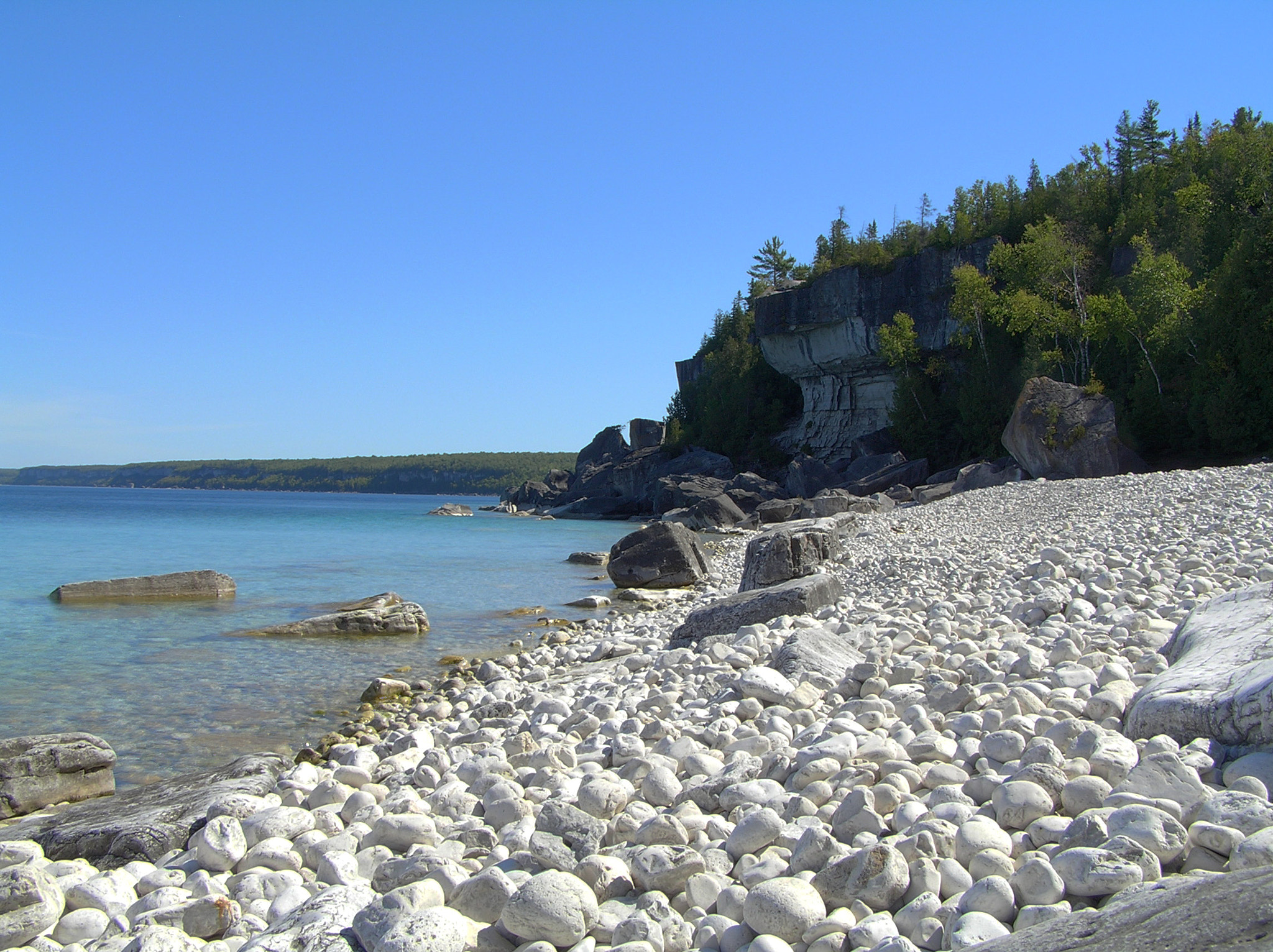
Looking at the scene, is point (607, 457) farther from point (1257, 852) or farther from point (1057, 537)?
point (1257, 852)

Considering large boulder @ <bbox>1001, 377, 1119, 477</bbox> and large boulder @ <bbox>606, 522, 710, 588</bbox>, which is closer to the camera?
large boulder @ <bbox>606, 522, 710, 588</bbox>

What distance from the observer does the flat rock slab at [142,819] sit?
3996mm

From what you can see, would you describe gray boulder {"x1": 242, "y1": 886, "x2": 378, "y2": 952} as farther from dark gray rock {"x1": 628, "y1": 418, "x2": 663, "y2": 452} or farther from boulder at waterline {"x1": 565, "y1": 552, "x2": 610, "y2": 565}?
dark gray rock {"x1": 628, "y1": 418, "x2": 663, "y2": 452}

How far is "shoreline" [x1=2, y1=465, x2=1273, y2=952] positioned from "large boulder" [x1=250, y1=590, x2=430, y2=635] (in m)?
4.46

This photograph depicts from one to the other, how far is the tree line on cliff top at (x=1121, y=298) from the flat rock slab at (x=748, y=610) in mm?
23360

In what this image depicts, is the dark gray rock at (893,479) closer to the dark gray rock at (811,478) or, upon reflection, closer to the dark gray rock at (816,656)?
the dark gray rock at (811,478)

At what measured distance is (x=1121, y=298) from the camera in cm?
3125

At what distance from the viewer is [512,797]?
3.85m

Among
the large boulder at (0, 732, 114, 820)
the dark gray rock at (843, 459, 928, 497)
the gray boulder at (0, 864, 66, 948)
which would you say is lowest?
the large boulder at (0, 732, 114, 820)

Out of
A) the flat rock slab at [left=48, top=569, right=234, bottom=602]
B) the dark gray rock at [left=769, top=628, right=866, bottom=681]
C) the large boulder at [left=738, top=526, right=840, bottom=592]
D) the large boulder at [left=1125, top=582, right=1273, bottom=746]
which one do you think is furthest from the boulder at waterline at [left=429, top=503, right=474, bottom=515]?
the large boulder at [left=1125, top=582, right=1273, bottom=746]

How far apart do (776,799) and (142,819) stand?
127 inches

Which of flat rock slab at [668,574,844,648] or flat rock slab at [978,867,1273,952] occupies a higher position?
flat rock slab at [978,867,1273,952]

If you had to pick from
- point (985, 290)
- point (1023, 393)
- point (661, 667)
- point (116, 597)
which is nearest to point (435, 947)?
point (661, 667)

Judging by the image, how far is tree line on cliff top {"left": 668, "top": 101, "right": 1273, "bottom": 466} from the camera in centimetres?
2636
